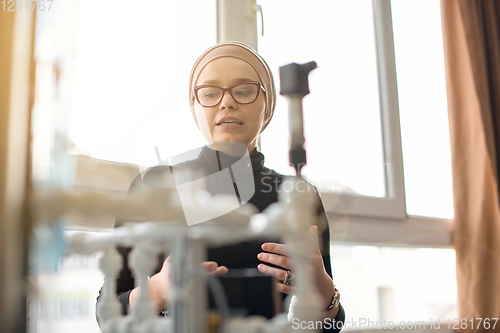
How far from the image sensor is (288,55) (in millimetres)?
1479

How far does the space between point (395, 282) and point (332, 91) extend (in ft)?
2.70

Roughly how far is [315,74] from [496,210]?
915 millimetres

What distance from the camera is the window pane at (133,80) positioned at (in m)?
0.95

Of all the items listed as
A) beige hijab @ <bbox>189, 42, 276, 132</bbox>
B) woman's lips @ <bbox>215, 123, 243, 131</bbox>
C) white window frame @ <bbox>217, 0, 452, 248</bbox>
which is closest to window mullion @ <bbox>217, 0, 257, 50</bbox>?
white window frame @ <bbox>217, 0, 452, 248</bbox>

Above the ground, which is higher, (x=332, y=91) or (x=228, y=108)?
(x=332, y=91)

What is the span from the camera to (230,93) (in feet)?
2.65

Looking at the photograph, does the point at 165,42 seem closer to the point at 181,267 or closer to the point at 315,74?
the point at 315,74

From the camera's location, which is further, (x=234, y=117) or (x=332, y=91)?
(x=332, y=91)

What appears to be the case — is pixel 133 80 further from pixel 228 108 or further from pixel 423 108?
pixel 423 108

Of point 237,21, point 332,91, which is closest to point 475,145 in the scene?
point 332,91

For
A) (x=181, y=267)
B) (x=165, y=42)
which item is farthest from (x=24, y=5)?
(x=165, y=42)

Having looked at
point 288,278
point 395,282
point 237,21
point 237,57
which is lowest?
point 395,282

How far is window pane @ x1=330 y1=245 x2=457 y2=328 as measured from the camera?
1454mm

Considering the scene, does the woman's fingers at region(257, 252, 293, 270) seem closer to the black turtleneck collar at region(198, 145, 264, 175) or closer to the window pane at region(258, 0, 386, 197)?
the black turtleneck collar at region(198, 145, 264, 175)
